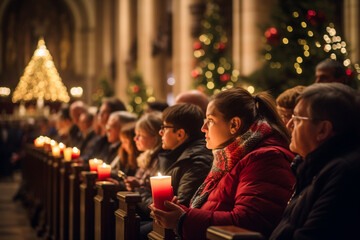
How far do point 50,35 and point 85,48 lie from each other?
1.93 m

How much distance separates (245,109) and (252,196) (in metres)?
0.58

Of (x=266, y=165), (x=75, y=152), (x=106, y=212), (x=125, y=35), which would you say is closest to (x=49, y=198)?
(x=75, y=152)

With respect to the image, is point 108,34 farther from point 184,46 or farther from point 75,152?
point 75,152

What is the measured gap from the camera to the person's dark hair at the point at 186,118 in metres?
4.00

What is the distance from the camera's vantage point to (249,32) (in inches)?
425

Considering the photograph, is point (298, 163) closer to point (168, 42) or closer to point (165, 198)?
point (165, 198)

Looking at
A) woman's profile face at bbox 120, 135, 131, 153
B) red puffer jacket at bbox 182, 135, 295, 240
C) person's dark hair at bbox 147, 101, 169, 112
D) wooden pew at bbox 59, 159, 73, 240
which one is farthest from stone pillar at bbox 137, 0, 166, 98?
red puffer jacket at bbox 182, 135, 295, 240

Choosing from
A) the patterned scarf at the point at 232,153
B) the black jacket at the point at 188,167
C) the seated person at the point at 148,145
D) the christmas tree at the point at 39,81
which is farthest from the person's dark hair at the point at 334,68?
the christmas tree at the point at 39,81

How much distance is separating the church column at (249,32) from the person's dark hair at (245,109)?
24.5 feet

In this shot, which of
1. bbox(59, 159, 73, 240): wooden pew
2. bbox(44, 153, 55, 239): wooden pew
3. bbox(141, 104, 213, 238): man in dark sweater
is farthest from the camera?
bbox(44, 153, 55, 239): wooden pew

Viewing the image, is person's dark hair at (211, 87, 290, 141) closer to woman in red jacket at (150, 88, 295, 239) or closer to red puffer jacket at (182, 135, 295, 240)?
woman in red jacket at (150, 88, 295, 239)

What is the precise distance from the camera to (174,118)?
4.00 meters

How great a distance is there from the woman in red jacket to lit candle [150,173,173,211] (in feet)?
0.09

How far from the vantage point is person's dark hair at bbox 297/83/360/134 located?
230 cm
